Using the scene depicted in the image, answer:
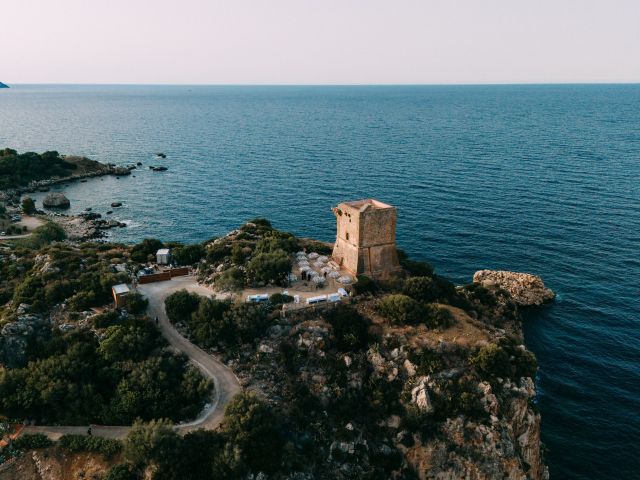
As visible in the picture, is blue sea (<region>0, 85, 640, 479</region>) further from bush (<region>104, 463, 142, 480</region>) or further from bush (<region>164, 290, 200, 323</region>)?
bush (<region>164, 290, 200, 323</region>)

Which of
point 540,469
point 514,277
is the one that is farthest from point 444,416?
point 514,277

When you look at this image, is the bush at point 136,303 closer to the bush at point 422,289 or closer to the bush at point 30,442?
the bush at point 30,442

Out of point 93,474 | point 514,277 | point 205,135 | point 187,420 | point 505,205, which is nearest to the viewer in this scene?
point 93,474

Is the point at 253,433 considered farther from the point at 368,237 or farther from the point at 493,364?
the point at 368,237

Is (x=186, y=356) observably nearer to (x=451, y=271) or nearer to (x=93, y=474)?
(x=93, y=474)

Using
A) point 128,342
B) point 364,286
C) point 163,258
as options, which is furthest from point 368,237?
point 128,342

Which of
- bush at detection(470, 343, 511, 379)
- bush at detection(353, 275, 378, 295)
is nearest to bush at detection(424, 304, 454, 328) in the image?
bush at detection(470, 343, 511, 379)
